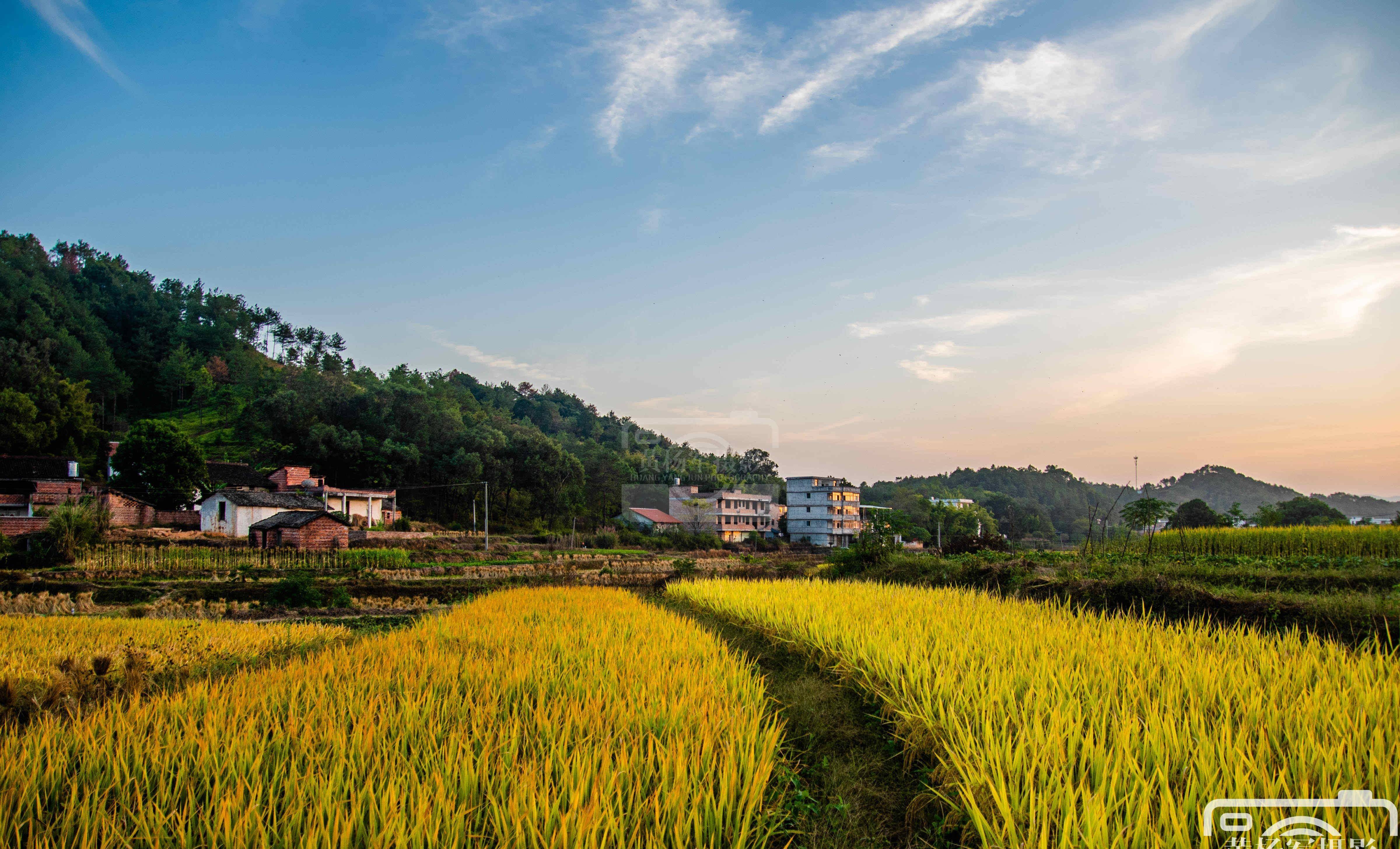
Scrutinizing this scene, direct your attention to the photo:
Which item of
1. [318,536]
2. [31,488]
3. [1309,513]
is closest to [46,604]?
[318,536]

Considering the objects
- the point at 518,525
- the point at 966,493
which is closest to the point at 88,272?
the point at 518,525

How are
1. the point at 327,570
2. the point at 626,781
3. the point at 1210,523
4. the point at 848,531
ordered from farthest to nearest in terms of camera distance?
the point at 848,531, the point at 1210,523, the point at 327,570, the point at 626,781

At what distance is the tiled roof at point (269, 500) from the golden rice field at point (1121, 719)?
30139mm

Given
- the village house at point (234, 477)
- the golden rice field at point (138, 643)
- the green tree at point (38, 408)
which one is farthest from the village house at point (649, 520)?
the golden rice field at point (138, 643)

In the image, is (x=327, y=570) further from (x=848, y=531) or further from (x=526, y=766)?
(x=848, y=531)

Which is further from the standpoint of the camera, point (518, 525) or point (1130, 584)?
point (518, 525)

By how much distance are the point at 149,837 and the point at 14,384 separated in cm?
6786

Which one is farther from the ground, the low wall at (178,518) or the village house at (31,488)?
the village house at (31,488)

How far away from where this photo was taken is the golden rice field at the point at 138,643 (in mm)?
6402

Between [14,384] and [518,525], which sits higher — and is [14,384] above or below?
above

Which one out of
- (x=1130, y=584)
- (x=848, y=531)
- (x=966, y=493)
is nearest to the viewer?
(x=1130, y=584)

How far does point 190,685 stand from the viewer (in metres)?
4.87

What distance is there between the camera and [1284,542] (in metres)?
14.1

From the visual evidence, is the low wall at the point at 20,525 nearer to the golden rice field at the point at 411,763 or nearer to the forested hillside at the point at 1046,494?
the golden rice field at the point at 411,763
